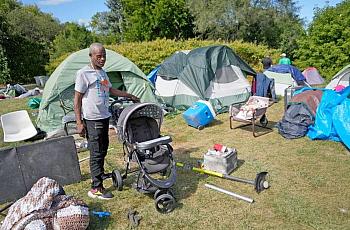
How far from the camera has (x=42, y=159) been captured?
3885 mm

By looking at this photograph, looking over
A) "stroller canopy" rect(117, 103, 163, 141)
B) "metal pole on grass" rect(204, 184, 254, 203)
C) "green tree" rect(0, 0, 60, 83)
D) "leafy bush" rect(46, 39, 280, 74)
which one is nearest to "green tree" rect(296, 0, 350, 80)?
"leafy bush" rect(46, 39, 280, 74)

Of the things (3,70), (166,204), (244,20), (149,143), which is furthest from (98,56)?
(244,20)

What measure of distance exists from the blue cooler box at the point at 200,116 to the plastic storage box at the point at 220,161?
7.11 ft

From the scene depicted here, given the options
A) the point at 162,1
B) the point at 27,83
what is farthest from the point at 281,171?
the point at 162,1

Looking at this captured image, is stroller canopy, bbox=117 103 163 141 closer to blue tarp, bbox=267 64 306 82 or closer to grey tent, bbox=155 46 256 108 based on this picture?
grey tent, bbox=155 46 256 108

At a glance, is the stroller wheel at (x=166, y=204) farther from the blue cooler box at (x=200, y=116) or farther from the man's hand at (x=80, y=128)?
the blue cooler box at (x=200, y=116)

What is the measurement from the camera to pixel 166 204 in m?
3.40

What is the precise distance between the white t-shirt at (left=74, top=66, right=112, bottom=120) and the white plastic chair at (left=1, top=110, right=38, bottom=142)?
130 inches

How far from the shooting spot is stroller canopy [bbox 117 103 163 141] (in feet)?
11.8

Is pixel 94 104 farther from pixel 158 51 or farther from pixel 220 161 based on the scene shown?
pixel 158 51

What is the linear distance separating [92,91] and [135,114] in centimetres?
68

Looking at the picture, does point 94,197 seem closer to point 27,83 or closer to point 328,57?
point 328,57

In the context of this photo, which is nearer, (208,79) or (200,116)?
(200,116)

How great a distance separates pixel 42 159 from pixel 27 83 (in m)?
14.5
